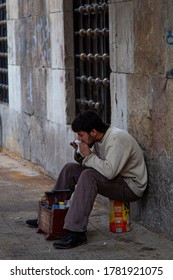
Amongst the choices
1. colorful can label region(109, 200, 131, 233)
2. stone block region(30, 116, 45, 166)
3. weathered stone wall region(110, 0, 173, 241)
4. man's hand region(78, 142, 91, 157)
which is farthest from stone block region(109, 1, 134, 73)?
stone block region(30, 116, 45, 166)

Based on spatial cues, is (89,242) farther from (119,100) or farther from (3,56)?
(3,56)

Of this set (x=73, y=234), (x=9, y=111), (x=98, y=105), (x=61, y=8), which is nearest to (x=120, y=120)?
(x=98, y=105)

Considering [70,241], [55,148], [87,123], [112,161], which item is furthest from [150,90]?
[55,148]

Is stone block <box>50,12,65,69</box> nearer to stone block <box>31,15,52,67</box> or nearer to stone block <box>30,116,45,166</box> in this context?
stone block <box>31,15,52,67</box>

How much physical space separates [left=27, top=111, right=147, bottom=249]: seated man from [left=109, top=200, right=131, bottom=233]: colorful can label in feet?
0.32

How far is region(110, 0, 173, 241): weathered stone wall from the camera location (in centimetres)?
677

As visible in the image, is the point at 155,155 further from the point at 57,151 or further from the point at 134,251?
the point at 57,151

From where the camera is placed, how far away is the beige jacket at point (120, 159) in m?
6.85

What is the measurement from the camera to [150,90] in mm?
7051

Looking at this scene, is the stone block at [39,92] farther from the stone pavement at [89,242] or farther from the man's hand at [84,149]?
the man's hand at [84,149]

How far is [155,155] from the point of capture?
7059 millimetres

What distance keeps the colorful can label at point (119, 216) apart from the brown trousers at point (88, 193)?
3.9 inches

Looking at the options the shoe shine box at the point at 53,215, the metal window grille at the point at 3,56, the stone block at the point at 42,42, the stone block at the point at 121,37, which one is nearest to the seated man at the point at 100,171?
the shoe shine box at the point at 53,215

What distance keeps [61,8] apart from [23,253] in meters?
3.73
